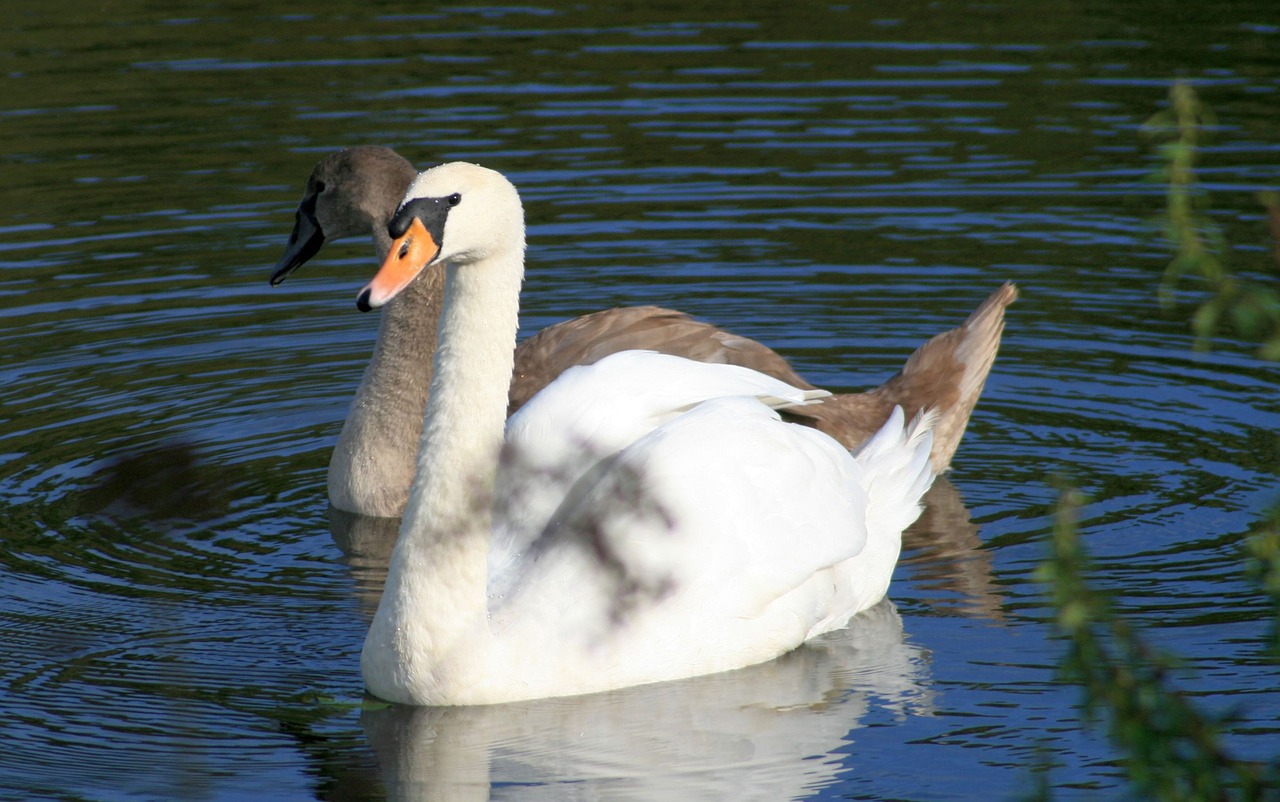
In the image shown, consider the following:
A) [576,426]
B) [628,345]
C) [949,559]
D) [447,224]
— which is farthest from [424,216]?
[949,559]

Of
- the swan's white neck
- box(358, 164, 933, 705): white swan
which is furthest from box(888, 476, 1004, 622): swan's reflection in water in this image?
the swan's white neck

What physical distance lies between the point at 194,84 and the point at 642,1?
151 inches

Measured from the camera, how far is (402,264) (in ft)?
16.3

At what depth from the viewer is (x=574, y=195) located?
36.5 feet

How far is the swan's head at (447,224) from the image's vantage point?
195 inches

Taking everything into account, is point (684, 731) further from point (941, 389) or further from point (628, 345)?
point (941, 389)

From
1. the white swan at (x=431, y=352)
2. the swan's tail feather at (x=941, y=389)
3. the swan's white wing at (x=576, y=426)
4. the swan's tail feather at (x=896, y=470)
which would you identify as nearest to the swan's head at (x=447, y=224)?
the swan's white wing at (x=576, y=426)

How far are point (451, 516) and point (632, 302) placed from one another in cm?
428

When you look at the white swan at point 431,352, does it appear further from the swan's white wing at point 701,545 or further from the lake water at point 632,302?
the swan's white wing at point 701,545

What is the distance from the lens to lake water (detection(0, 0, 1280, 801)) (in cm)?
513

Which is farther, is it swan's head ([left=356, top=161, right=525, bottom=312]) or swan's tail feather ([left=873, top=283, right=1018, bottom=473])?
swan's tail feather ([left=873, top=283, right=1018, bottom=473])

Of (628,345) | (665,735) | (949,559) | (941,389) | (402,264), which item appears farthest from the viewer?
(941,389)

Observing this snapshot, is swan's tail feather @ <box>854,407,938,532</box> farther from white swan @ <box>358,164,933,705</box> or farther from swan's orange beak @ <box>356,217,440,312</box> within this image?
swan's orange beak @ <box>356,217,440,312</box>

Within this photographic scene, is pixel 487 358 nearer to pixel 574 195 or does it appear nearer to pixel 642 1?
pixel 574 195
